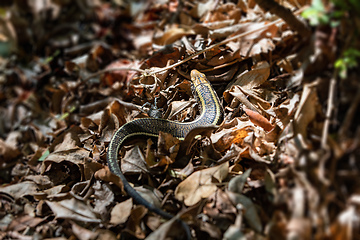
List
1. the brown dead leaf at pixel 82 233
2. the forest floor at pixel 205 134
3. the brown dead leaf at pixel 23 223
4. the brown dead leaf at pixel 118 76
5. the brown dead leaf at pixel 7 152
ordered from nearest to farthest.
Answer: the forest floor at pixel 205 134 < the brown dead leaf at pixel 82 233 < the brown dead leaf at pixel 23 223 < the brown dead leaf at pixel 7 152 < the brown dead leaf at pixel 118 76

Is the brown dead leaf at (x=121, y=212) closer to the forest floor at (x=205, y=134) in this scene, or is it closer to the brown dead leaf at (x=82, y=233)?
the forest floor at (x=205, y=134)

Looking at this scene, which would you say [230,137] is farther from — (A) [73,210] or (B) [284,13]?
(A) [73,210]

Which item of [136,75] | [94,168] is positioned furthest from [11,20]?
[94,168]

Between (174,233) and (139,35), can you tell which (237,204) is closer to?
(174,233)

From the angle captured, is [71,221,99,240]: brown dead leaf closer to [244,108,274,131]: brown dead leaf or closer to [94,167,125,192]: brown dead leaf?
[94,167,125,192]: brown dead leaf

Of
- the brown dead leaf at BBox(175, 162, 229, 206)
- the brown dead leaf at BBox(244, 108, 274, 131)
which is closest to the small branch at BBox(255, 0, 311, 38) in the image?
the brown dead leaf at BBox(244, 108, 274, 131)

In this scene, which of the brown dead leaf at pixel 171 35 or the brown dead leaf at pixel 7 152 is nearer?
the brown dead leaf at pixel 7 152

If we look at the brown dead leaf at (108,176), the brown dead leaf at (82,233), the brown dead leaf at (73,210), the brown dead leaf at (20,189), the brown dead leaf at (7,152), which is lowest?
the brown dead leaf at (7,152)

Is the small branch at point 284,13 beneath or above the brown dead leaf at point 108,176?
above

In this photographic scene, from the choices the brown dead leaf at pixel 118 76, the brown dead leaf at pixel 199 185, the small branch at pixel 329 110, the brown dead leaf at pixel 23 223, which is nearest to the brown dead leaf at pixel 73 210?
the brown dead leaf at pixel 23 223
